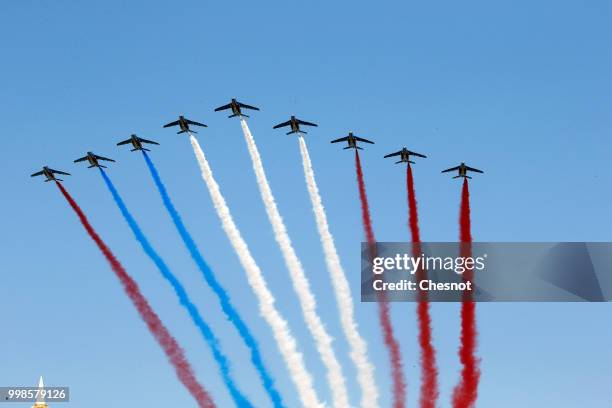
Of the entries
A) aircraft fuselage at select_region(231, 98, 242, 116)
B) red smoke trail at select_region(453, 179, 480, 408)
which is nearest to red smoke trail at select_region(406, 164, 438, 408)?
red smoke trail at select_region(453, 179, 480, 408)

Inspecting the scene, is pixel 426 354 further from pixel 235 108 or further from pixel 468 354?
pixel 235 108

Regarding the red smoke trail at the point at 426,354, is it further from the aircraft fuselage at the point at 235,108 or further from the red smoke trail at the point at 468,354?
the aircraft fuselage at the point at 235,108

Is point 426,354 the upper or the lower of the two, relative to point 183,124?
lower

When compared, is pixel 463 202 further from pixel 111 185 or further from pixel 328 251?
pixel 111 185

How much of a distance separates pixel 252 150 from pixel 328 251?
1755 centimetres

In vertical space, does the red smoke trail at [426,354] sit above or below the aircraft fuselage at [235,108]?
below

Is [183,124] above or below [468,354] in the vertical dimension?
above

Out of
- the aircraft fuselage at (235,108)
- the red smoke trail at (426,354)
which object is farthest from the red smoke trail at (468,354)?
the aircraft fuselage at (235,108)

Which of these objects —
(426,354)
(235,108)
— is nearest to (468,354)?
(426,354)

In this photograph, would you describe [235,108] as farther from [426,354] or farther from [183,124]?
[426,354]

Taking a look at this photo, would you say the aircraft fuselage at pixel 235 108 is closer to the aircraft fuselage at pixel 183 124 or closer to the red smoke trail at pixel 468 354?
the aircraft fuselage at pixel 183 124

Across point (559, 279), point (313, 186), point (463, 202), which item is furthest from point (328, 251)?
point (559, 279)

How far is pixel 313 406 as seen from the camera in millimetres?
128250

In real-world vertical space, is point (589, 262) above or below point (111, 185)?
below
